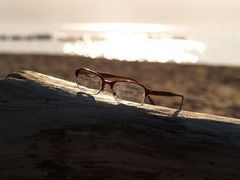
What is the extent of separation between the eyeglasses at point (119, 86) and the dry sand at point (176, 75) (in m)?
6.95

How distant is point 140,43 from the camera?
32062 mm

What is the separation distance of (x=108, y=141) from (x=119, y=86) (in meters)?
0.29

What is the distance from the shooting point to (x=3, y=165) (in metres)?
2.38

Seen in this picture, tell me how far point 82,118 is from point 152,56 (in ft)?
71.4

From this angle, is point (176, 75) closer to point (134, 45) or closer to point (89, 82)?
point (89, 82)

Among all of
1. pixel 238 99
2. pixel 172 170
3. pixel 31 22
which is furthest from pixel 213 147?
pixel 31 22

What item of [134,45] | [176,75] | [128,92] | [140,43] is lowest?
[176,75]

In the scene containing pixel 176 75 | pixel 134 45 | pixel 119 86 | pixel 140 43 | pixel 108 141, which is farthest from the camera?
pixel 140 43

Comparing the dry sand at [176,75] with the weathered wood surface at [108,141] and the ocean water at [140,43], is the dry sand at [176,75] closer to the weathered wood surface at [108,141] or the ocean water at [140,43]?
the ocean water at [140,43]

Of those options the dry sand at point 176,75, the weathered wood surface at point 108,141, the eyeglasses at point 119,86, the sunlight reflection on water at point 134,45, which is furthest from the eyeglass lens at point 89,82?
the sunlight reflection on water at point 134,45

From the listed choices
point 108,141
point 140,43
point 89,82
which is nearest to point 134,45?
point 140,43

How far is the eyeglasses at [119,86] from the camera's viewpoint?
2498 millimetres

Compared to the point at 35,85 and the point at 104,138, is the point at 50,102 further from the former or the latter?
the point at 104,138

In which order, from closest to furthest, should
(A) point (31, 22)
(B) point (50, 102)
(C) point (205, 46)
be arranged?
(B) point (50, 102) < (C) point (205, 46) < (A) point (31, 22)
